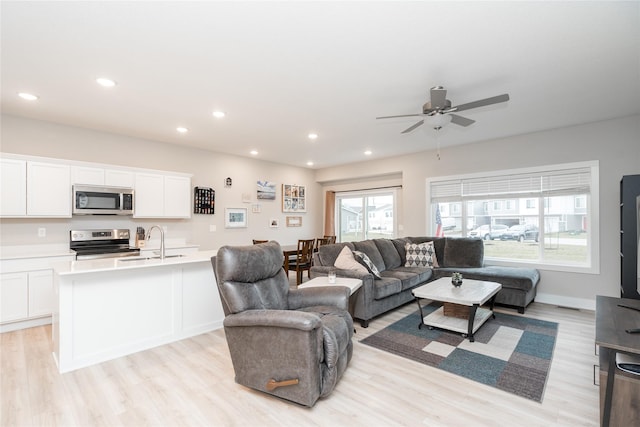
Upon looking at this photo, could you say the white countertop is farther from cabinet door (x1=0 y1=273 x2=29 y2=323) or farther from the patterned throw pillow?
the patterned throw pillow

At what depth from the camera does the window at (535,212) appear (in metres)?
4.56

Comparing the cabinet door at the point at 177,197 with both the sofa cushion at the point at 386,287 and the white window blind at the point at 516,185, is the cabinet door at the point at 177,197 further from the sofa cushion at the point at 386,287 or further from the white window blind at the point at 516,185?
the white window blind at the point at 516,185

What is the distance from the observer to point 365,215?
25.4 feet

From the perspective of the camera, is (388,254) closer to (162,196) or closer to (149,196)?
(162,196)

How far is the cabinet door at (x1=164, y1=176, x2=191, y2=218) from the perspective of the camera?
16.8ft

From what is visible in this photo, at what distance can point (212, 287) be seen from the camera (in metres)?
3.66

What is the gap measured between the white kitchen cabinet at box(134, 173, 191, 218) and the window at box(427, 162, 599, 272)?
4.64m

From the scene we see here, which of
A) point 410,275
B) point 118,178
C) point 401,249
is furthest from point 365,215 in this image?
point 118,178

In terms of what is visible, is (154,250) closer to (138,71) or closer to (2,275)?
(2,275)

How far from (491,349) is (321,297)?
71.2 inches

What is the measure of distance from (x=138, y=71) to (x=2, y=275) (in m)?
2.91

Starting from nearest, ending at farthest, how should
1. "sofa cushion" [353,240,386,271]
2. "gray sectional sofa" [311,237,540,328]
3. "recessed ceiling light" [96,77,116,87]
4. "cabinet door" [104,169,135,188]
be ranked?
"recessed ceiling light" [96,77,116,87]
"gray sectional sofa" [311,237,540,328]
"cabinet door" [104,169,135,188]
"sofa cushion" [353,240,386,271]

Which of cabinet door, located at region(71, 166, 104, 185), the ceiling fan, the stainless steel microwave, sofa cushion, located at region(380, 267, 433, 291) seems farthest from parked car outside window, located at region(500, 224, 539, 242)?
cabinet door, located at region(71, 166, 104, 185)

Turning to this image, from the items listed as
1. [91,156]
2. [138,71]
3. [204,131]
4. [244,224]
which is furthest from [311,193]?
[138,71]
